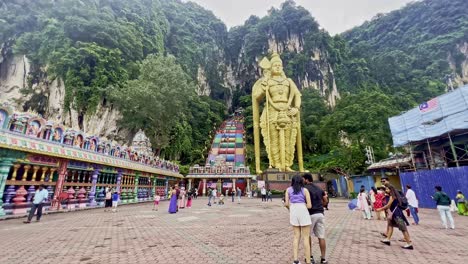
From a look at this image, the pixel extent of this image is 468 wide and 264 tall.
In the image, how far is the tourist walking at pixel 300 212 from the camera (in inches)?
111

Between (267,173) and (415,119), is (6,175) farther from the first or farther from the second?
(415,119)

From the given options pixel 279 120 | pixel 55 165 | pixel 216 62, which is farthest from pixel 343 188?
pixel 216 62

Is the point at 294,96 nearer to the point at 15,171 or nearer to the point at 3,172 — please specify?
the point at 15,171

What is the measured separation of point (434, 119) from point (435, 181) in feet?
11.6

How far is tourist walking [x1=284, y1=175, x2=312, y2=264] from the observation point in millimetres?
2826

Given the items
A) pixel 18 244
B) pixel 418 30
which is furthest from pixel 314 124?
pixel 418 30

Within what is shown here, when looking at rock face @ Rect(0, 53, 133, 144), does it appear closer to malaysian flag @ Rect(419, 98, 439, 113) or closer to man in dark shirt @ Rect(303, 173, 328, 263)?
man in dark shirt @ Rect(303, 173, 328, 263)

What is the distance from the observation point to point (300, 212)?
286cm

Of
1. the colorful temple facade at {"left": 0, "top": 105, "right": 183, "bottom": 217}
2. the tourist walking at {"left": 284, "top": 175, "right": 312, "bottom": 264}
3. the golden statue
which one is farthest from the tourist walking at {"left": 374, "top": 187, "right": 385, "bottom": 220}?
the golden statue

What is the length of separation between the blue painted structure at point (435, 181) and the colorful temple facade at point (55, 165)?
13.9m

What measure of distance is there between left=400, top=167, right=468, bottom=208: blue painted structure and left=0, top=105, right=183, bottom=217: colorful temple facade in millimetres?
13853

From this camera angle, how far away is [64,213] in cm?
873

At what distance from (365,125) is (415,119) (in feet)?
Result: 18.4

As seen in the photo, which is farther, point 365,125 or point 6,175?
point 365,125
